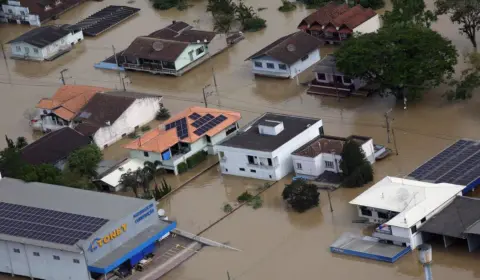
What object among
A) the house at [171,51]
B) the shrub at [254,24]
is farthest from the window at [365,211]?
the shrub at [254,24]

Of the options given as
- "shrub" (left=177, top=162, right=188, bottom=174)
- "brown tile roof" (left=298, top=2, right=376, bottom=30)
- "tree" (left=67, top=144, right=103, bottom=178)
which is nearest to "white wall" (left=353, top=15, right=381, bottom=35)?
"brown tile roof" (left=298, top=2, right=376, bottom=30)

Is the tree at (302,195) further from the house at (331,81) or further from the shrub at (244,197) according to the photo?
the house at (331,81)

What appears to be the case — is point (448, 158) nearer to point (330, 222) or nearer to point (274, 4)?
point (330, 222)

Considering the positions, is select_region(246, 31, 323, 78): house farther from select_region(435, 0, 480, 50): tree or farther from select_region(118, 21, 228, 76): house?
select_region(435, 0, 480, 50): tree

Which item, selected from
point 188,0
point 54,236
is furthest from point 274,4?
point 54,236

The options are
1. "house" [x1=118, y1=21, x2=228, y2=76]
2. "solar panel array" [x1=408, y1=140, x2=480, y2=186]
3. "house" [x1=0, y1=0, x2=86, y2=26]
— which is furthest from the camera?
"house" [x1=0, y1=0, x2=86, y2=26]

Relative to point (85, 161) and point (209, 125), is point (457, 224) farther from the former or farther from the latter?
point (85, 161)

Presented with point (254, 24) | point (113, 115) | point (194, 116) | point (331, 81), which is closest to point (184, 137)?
point (194, 116)
